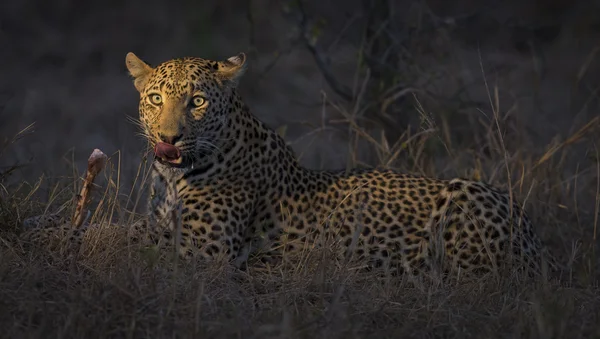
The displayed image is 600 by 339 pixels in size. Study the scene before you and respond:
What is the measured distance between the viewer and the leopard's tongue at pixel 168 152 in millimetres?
6391

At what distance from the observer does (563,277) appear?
7164mm

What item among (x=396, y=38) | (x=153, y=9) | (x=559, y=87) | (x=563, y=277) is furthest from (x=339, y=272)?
(x=153, y=9)

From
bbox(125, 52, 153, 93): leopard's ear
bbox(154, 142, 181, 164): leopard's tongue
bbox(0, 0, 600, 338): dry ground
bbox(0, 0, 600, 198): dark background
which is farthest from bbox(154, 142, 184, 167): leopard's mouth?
bbox(0, 0, 600, 198): dark background

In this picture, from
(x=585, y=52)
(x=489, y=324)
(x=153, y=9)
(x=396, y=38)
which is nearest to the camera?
(x=489, y=324)

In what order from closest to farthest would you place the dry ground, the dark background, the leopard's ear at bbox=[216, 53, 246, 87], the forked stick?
1. the dry ground
2. the forked stick
3. the leopard's ear at bbox=[216, 53, 246, 87]
4. the dark background

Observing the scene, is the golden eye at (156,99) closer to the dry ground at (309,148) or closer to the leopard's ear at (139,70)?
the leopard's ear at (139,70)

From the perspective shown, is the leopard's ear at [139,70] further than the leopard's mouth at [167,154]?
Yes

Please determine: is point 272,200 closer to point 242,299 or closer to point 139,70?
point 139,70

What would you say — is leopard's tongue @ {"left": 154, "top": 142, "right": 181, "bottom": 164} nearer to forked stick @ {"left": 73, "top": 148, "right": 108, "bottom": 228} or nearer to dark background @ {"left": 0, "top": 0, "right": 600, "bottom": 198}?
forked stick @ {"left": 73, "top": 148, "right": 108, "bottom": 228}

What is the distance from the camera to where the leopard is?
6.53 meters

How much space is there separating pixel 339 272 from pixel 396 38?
410 centimetres

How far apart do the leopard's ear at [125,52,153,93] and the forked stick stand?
2.67 feet

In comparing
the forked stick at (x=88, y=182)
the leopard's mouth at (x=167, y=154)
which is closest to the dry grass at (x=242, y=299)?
the forked stick at (x=88, y=182)

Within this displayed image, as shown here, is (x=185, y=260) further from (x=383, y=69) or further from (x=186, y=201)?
(x=383, y=69)
